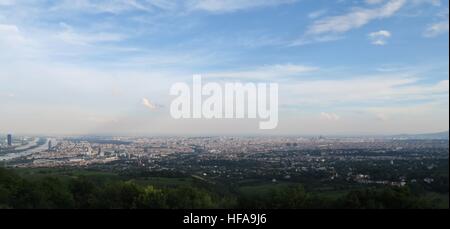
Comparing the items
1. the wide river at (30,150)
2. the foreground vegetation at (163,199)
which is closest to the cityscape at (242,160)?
the wide river at (30,150)

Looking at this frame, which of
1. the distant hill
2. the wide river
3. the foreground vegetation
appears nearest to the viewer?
the foreground vegetation

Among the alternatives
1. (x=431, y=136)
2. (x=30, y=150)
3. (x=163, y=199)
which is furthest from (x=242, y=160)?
(x=431, y=136)

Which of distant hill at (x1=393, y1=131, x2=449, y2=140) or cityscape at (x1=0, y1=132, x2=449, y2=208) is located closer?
cityscape at (x1=0, y1=132, x2=449, y2=208)

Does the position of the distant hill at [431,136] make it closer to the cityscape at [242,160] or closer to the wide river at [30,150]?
the cityscape at [242,160]

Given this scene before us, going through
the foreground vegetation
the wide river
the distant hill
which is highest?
the distant hill

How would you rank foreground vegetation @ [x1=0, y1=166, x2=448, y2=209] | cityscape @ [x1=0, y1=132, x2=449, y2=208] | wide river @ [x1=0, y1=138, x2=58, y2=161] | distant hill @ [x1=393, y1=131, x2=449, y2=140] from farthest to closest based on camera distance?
distant hill @ [x1=393, y1=131, x2=449, y2=140], cityscape @ [x1=0, y1=132, x2=449, y2=208], wide river @ [x1=0, y1=138, x2=58, y2=161], foreground vegetation @ [x1=0, y1=166, x2=448, y2=209]

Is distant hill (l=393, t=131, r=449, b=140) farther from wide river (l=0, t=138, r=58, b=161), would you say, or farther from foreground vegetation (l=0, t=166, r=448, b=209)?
wide river (l=0, t=138, r=58, b=161)

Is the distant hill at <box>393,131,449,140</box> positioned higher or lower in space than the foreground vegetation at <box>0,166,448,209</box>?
higher

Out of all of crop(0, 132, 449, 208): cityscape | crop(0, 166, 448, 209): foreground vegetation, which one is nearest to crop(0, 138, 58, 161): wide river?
crop(0, 132, 449, 208): cityscape

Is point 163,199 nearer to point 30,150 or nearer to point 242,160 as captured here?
point 242,160

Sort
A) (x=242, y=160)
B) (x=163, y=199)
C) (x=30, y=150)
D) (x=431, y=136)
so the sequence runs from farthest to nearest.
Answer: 1. (x=431, y=136)
2. (x=242, y=160)
3. (x=30, y=150)
4. (x=163, y=199)

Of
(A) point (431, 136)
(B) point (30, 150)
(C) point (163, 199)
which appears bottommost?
(C) point (163, 199)
